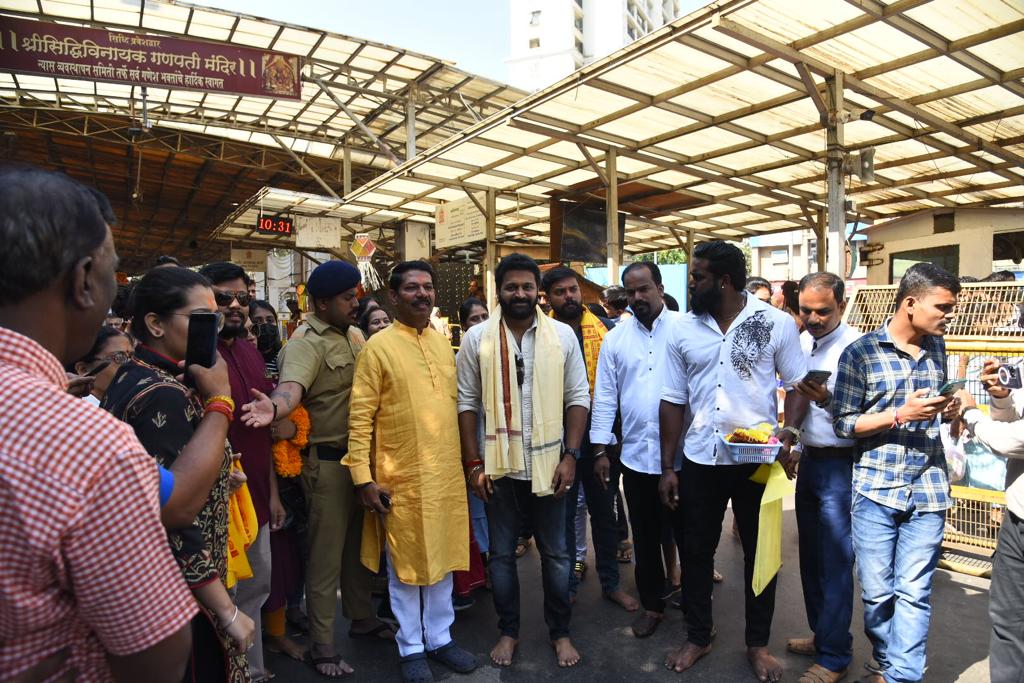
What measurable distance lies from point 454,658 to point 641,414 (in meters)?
1.70

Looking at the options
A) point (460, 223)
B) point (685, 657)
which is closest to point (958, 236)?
point (460, 223)

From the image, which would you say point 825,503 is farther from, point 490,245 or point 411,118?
point 411,118

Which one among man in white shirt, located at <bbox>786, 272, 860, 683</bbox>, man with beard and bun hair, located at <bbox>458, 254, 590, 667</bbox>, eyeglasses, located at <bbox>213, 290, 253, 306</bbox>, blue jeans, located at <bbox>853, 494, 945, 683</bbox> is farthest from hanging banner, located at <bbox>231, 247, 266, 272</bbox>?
blue jeans, located at <bbox>853, 494, 945, 683</bbox>

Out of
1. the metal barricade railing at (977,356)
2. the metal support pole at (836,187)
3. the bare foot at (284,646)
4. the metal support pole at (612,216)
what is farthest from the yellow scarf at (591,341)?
the metal support pole at (612,216)

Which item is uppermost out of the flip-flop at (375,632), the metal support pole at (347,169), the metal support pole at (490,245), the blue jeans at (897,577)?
the metal support pole at (347,169)

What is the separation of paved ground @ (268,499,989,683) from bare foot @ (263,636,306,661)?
1.6 inches

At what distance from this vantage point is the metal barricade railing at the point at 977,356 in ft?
13.1

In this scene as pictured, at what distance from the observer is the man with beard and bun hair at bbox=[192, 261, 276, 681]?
2.85 metres

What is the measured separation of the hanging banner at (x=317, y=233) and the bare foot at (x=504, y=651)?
11320 mm

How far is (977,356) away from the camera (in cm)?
408

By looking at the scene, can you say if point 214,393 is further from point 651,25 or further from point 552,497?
point 651,25

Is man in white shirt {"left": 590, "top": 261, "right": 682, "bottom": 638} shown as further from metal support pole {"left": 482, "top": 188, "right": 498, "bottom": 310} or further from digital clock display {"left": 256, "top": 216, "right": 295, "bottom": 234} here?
digital clock display {"left": 256, "top": 216, "right": 295, "bottom": 234}

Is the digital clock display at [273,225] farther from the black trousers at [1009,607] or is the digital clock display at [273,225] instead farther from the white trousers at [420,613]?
the black trousers at [1009,607]

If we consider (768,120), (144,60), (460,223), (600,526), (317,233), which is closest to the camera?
(600,526)
